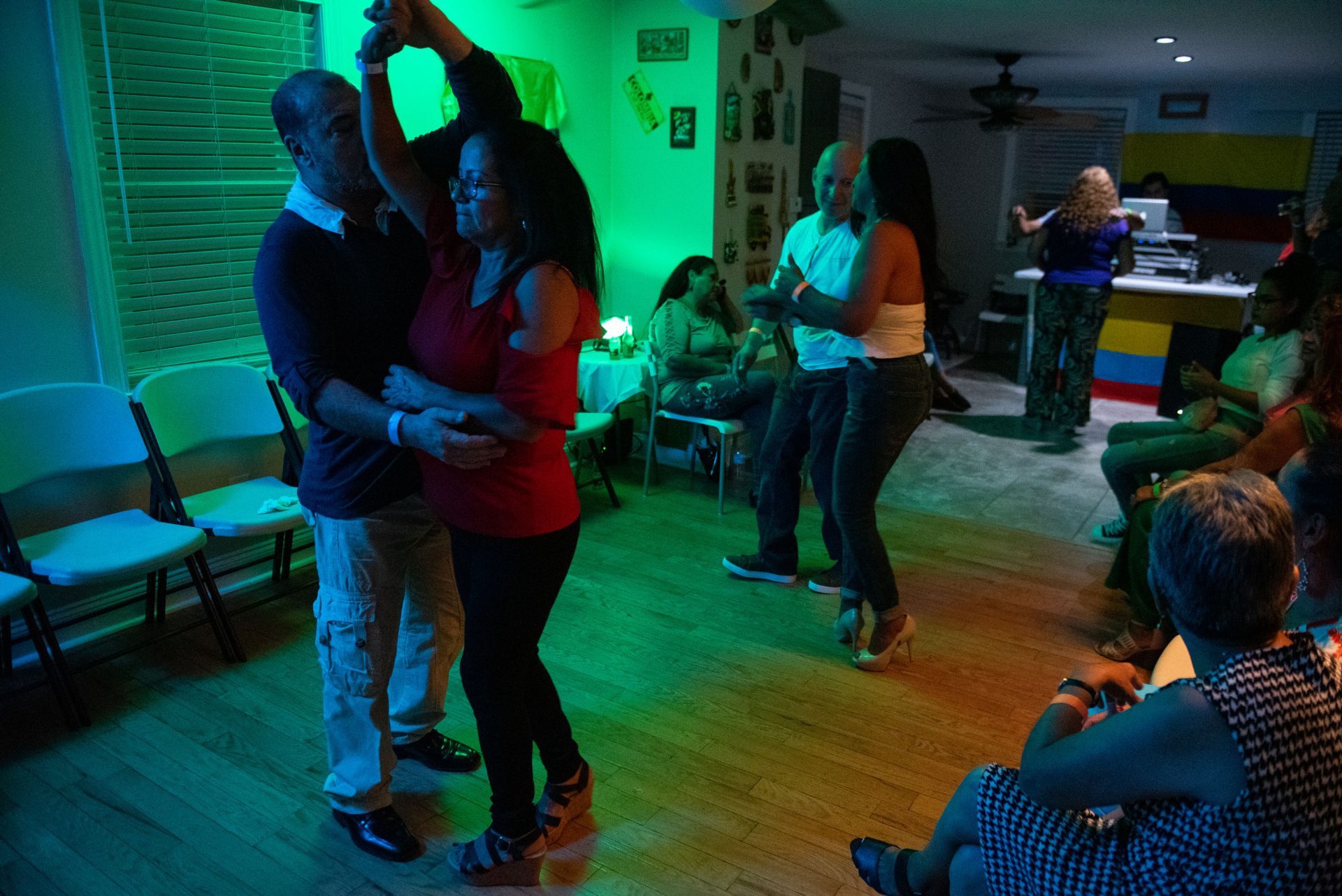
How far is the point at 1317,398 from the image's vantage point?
283cm

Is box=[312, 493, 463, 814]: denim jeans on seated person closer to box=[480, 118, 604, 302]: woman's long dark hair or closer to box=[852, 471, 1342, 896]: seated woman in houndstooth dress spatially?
box=[480, 118, 604, 302]: woman's long dark hair

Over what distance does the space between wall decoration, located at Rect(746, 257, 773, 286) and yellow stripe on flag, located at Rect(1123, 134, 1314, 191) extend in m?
4.92

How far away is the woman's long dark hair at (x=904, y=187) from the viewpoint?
2512 mm

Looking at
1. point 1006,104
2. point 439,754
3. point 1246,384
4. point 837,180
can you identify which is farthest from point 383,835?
point 1006,104

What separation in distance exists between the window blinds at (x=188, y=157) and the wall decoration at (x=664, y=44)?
1.80 m

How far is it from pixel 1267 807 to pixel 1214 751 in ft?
0.28

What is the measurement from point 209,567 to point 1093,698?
3.02 metres

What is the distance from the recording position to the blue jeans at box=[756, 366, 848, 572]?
310 centimetres

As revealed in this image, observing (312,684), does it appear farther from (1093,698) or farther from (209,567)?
(1093,698)

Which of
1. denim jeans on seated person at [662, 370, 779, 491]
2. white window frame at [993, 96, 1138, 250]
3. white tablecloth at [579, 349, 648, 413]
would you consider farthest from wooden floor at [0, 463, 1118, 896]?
white window frame at [993, 96, 1138, 250]

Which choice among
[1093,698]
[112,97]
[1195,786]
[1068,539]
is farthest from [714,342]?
[1195,786]

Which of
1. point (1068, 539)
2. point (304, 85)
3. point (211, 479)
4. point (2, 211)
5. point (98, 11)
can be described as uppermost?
point (98, 11)

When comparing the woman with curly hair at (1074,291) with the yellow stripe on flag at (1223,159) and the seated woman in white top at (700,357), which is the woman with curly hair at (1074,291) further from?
the yellow stripe on flag at (1223,159)

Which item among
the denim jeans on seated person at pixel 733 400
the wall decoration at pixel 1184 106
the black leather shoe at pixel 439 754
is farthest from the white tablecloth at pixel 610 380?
the wall decoration at pixel 1184 106
